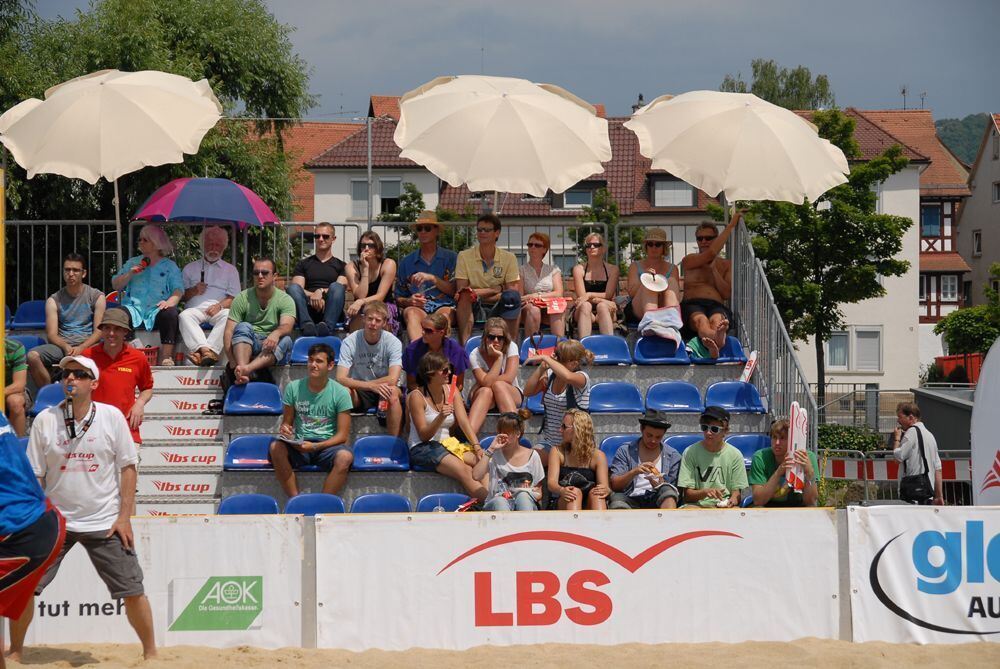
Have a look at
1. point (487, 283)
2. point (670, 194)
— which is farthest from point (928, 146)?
point (487, 283)

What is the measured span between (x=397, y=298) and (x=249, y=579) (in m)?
4.59

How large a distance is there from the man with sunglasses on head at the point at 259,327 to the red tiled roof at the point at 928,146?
154 ft

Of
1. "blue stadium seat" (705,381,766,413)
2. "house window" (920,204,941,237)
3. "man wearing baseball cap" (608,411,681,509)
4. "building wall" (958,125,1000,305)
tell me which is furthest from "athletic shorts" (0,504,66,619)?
"house window" (920,204,941,237)

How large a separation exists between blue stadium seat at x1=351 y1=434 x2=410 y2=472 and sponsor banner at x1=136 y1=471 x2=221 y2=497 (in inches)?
51.0

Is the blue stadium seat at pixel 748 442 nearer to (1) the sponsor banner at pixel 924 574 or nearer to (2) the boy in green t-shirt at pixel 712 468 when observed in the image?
(2) the boy in green t-shirt at pixel 712 468

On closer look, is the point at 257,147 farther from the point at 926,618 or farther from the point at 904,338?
the point at 904,338

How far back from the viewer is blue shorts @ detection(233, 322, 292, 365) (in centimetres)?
1043

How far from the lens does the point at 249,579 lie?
727 cm

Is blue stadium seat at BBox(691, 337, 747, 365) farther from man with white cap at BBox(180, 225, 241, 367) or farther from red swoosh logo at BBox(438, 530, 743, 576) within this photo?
man with white cap at BBox(180, 225, 241, 367)

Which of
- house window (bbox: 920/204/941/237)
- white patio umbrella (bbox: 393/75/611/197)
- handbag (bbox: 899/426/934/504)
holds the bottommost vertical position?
handbag (bbox: 899/426/934/504)

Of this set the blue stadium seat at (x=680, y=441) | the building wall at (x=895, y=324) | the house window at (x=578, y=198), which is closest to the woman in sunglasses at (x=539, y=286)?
the blue stadium seat at (x=680, y=441)

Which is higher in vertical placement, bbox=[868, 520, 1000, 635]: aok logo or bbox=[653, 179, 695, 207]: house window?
bbox=[653, 179, 695, 207]: house window

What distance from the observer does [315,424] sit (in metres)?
9.36

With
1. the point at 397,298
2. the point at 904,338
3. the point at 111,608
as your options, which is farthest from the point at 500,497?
the point at 904,338
